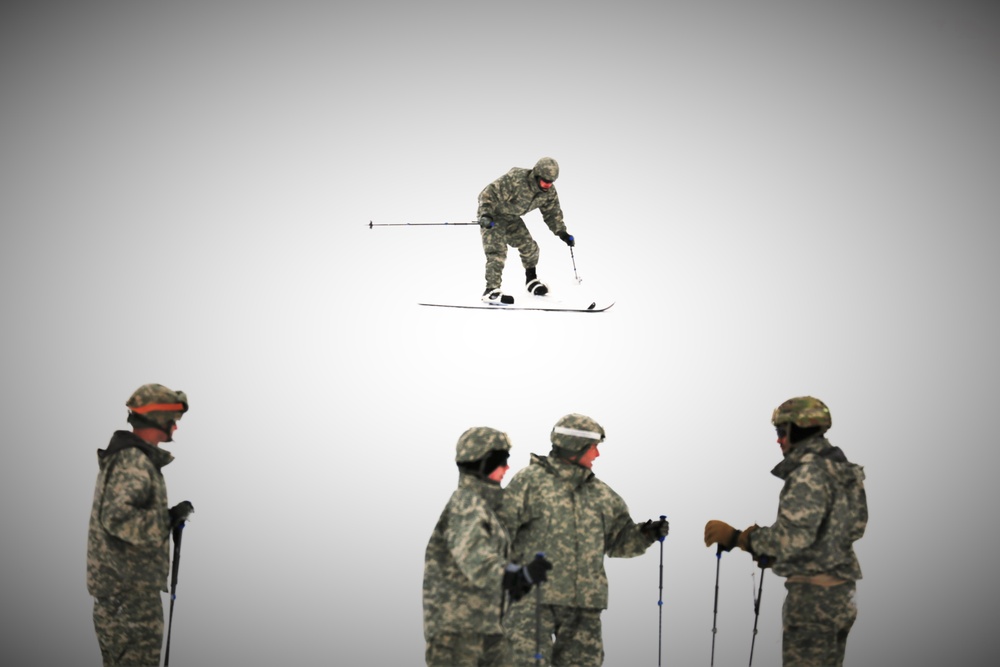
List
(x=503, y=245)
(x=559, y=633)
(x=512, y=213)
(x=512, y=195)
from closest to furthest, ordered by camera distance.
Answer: (x=559, y=633) < (x=512, y=195) < (x=512, y=213) < (x=503, y=245)

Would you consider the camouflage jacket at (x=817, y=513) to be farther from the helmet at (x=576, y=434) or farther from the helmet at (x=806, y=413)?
the helmet at (x=576, y=434)

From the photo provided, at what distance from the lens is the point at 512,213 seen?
326 inches

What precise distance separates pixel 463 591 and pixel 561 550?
0.76m

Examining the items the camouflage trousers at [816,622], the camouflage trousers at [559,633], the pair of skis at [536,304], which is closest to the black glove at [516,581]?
the camouflage trousers at [559,633]

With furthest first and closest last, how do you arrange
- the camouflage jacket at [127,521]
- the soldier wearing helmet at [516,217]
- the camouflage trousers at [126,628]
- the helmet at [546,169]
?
the soldier wearing helmet at [516,217] < the helmet at [546,169] < the camouflage trousers at [126,628] < the camouflage jacket at [127,521]

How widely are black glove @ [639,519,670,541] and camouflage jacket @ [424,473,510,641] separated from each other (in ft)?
3.40

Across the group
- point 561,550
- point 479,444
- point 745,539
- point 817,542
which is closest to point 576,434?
point 561,550

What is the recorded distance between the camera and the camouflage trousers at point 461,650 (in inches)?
195

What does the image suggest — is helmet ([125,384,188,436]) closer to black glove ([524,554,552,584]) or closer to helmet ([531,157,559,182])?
black glove ([524,554,552,584])

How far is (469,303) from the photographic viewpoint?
27.3ft

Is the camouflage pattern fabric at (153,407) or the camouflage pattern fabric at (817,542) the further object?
the camouflage pattern fabric at (817,542)

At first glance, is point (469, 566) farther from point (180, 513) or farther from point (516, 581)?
point (180, 513)

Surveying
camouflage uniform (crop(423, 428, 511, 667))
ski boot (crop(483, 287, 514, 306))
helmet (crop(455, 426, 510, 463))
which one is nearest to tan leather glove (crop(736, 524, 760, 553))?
camouflage uniform (crop(423, 428, 511, 667))

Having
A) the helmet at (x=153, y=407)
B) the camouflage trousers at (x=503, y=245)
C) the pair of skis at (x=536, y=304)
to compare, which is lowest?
the helmet at (x=153, y=407)
